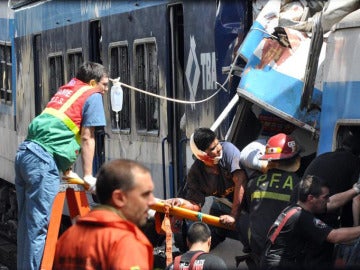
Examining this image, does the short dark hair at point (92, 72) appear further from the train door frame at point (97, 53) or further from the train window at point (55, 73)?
the train window at point (55, 73)

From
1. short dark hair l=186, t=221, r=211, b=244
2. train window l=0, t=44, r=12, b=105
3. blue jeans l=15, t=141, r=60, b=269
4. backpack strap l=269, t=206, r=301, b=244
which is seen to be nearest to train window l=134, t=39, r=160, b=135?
blue jeans l=15, t=141, r=60, b=269

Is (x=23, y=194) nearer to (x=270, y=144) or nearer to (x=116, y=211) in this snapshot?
(x=270, y=144)

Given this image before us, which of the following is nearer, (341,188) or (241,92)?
(341,188)

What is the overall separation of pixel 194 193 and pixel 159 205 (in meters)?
0.56

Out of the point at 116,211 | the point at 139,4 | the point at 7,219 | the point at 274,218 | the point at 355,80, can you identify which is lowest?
the point at 7,219

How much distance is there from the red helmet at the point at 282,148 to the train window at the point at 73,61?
602 cm

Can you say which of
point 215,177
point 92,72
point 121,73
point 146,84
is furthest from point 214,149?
point 121,73

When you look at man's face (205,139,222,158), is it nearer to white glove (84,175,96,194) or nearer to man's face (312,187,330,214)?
white glove (84,175,96,194)

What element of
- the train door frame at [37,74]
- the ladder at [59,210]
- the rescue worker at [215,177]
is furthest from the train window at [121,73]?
the ladder at [59,210]

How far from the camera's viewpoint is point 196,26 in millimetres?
9148

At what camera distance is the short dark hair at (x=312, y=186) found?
229 inches

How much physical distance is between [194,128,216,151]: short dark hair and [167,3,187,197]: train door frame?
8.17ft

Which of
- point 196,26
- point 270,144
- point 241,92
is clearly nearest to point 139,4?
point 196,26

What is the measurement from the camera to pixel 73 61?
12.8 m
